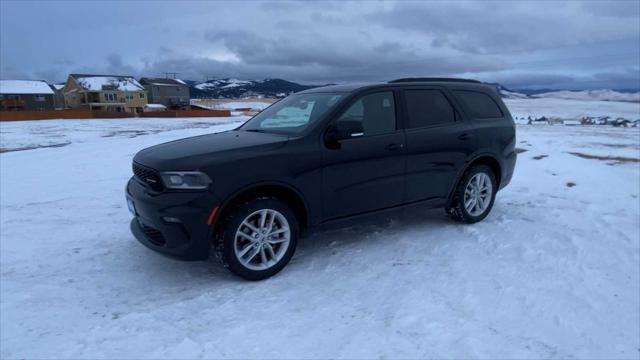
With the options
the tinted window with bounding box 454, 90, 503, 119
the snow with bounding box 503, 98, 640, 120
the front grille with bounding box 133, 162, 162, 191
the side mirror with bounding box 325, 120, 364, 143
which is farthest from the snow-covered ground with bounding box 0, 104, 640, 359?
the snow with bounding box 503, 98, 640, 120

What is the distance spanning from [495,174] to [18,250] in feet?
18.9

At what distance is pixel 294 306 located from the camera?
354cm

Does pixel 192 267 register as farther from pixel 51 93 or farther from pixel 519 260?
A: pixel 51 93

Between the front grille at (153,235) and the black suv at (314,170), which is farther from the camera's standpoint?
the front grille at (153,235)

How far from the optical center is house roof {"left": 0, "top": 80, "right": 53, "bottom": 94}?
61.9 meters

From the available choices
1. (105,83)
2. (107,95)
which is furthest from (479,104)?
(105,83)

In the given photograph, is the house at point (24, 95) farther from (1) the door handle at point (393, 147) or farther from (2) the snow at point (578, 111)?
(1) the door handle at point (393, 147)

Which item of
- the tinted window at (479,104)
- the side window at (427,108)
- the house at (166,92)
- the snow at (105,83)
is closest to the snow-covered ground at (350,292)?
the side window at (427,108)

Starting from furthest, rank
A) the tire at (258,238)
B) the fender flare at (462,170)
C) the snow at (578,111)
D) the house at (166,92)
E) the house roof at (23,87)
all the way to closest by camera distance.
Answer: the house at (166,92), the house roof at (23,87), the snow at (578,111), the fender flare at (462,170), the tire at (258,238)

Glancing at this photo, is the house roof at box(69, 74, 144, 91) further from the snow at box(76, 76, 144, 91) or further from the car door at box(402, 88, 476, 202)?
the car door at box(402, 88, 476, 202)

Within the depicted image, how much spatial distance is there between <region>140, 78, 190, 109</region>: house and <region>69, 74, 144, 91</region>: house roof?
30.4 ft

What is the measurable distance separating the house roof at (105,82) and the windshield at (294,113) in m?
66.2

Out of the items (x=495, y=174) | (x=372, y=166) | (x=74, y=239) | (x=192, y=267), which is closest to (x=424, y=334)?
(x=372, y=166)

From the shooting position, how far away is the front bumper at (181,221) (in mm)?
3625
